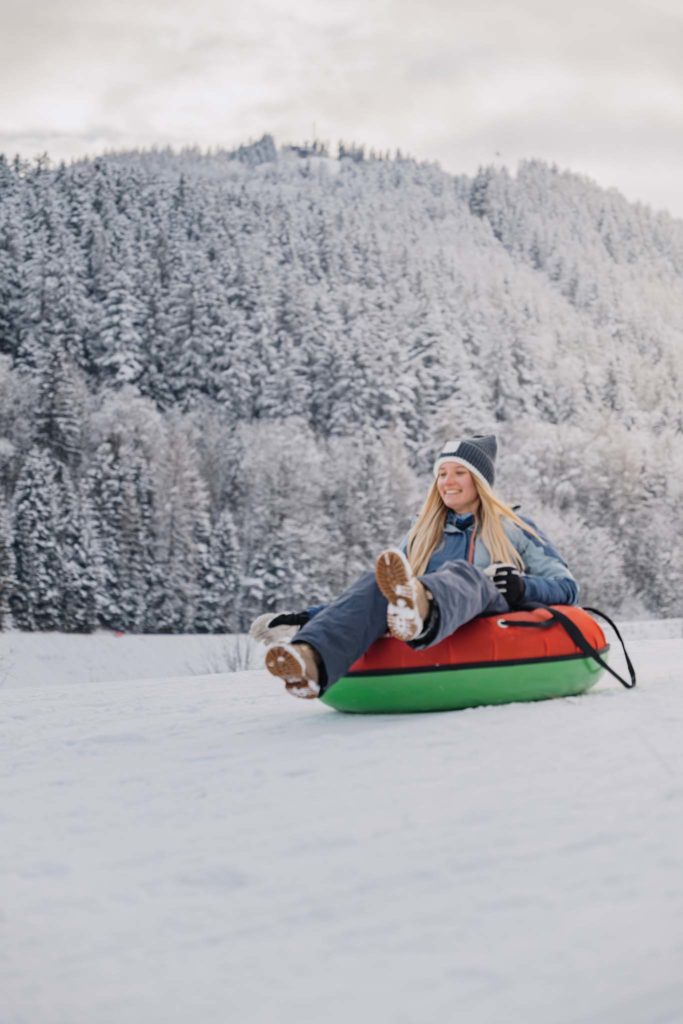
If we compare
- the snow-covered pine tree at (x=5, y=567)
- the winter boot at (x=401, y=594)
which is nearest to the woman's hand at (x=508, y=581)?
the winter boot at (x=401, y=594)

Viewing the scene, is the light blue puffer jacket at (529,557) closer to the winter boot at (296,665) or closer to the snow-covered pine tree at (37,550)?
the winter boot at (296,665)

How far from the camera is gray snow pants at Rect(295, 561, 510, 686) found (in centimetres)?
332

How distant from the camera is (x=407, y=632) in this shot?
3.21 metres

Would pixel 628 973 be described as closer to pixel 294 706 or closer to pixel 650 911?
pixel 650 911

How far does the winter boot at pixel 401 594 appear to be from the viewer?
3094mm


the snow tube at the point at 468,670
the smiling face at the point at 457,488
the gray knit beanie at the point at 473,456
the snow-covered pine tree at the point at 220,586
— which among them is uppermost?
the gray knit beanie at the point at 473,456

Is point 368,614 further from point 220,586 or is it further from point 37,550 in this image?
point 220,586

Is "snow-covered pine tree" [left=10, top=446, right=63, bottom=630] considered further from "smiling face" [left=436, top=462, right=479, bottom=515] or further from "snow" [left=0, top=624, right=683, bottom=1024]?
"snow" [left=0, top=624, right=683, bottom=1024]

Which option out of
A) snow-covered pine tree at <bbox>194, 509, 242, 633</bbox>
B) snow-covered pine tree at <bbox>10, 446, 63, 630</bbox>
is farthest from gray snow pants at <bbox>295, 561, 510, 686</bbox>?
snow-covered pine tree at <bbox>194, 509, 242, 633</bbox>

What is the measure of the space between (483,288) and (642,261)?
38.3m

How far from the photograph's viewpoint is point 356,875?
2211 millimetres

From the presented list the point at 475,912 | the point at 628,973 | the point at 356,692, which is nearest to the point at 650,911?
the point at 628,973

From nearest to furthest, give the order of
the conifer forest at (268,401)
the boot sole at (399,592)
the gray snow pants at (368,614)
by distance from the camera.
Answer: the boot sole at (399,592), the gray snow pants at (368,614), the conifer forest at (268,401)

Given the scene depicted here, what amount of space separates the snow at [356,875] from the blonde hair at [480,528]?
0.79 meters
